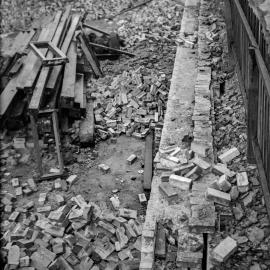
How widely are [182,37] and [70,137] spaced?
383 cm

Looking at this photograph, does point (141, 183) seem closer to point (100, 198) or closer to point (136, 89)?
point (100, 198)

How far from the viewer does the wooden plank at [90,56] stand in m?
10.6

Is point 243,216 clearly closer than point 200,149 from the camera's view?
Yes

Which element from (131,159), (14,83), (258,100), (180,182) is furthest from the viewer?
(14,83)

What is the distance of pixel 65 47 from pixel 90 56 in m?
0.69

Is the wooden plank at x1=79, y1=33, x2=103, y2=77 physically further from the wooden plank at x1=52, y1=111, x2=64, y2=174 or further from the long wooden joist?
the wooden plank at x1=52, y1=111, x2=64, y2=174

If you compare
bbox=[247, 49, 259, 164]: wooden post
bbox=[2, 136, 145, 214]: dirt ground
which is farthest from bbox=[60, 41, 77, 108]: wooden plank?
bbox=[247, 49, 259, 164]: wooden post

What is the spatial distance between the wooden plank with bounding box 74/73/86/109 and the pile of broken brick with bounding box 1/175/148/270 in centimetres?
218

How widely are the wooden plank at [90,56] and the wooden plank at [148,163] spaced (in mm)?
2773

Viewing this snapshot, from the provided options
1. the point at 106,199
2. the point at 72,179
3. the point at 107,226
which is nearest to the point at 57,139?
the point at 72,179

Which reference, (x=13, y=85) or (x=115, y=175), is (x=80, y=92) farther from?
(x=115, y=175)

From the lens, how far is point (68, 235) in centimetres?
645

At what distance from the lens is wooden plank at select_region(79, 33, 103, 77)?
1064 cm

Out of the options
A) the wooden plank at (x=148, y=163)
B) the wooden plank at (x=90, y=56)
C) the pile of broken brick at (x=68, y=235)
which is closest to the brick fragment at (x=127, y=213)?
the pile of broken brick at (x=68, y=235)
